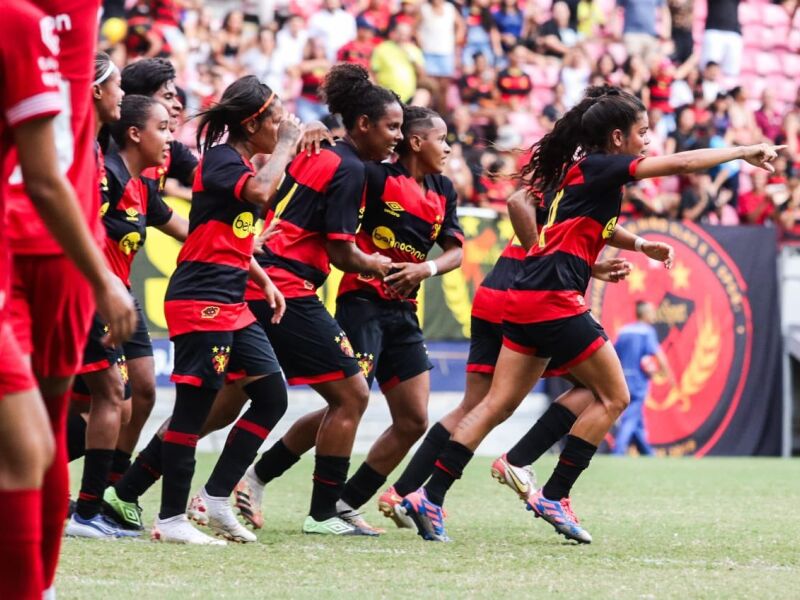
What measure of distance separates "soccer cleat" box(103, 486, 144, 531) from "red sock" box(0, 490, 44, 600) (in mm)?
3220

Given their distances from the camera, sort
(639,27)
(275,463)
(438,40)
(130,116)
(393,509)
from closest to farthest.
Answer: (130,116) → (393,509) → (275,463) → (438,40) → (639,27)

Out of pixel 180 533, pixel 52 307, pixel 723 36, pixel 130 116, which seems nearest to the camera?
pixel 52 307

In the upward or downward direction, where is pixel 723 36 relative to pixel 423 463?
upward

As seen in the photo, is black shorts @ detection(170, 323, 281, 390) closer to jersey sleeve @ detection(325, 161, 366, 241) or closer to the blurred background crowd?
jersey sleeve @ detection(325, 161, 366, 241)

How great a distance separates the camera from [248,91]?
248 inches

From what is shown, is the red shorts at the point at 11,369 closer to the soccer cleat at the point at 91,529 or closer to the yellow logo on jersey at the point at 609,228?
the soccer cleat at the point at 91,529

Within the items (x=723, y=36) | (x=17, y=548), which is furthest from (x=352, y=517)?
(x=723, y=36)

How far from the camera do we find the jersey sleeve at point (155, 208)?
6.65 m

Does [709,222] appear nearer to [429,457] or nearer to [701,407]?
[701,407]

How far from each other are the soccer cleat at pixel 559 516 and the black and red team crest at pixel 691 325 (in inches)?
311

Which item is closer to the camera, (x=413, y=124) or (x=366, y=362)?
(x=366, y=362)

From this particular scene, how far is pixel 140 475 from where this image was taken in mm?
6453

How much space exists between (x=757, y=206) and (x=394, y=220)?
33.7ft

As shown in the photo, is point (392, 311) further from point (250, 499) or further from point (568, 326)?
point (250, 499)
